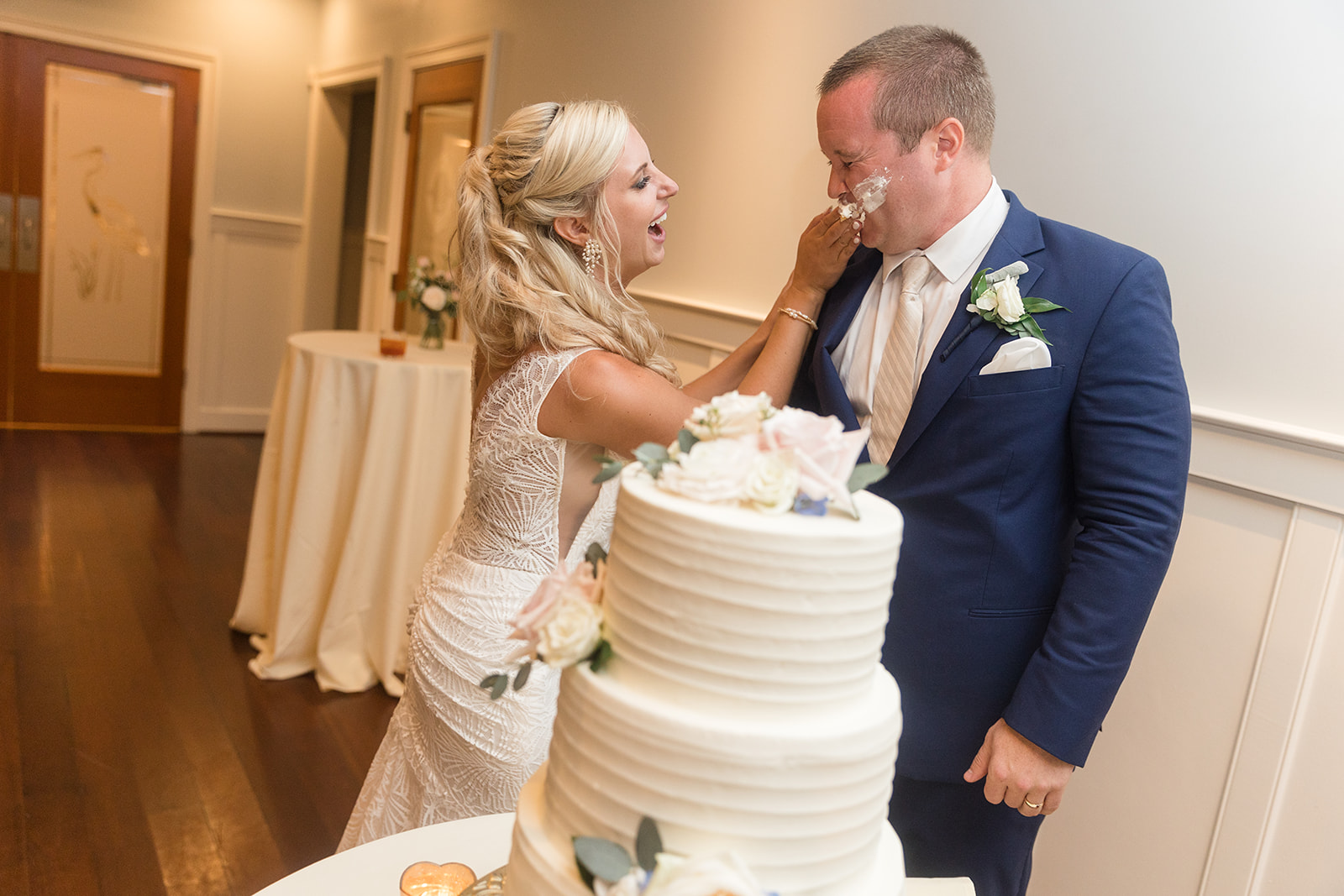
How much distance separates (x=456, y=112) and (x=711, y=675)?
524 cm

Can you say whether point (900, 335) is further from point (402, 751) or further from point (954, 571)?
point (402, 751)

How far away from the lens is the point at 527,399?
1.78 meters

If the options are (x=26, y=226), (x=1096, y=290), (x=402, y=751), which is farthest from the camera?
(x=26, y=226)

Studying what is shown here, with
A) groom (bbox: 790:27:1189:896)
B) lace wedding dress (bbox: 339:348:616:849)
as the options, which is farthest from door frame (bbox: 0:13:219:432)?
groom (bbox: 790:27:1189:896)

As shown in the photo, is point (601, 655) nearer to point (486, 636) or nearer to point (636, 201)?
point (486, 636)

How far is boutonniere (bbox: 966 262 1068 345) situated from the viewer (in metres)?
1.50

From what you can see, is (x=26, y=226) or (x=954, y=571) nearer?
(x=954, y=571)

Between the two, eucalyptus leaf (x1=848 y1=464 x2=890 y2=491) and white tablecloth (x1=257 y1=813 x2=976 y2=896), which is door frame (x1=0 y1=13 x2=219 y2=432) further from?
eucalyptus leaf (x1=848 y1=464 x2=890 y2=491)

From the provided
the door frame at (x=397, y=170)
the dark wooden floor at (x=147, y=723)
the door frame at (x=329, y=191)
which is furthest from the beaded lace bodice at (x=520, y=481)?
the door frame at (x=329, y=191)

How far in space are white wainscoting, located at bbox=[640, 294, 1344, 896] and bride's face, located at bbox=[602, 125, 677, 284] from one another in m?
1.10

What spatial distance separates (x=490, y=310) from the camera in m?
1.82

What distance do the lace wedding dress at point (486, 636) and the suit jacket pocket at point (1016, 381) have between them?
26.0 inches

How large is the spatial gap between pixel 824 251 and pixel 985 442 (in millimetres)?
473

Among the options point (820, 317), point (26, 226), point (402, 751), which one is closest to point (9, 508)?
point (26, 226)
